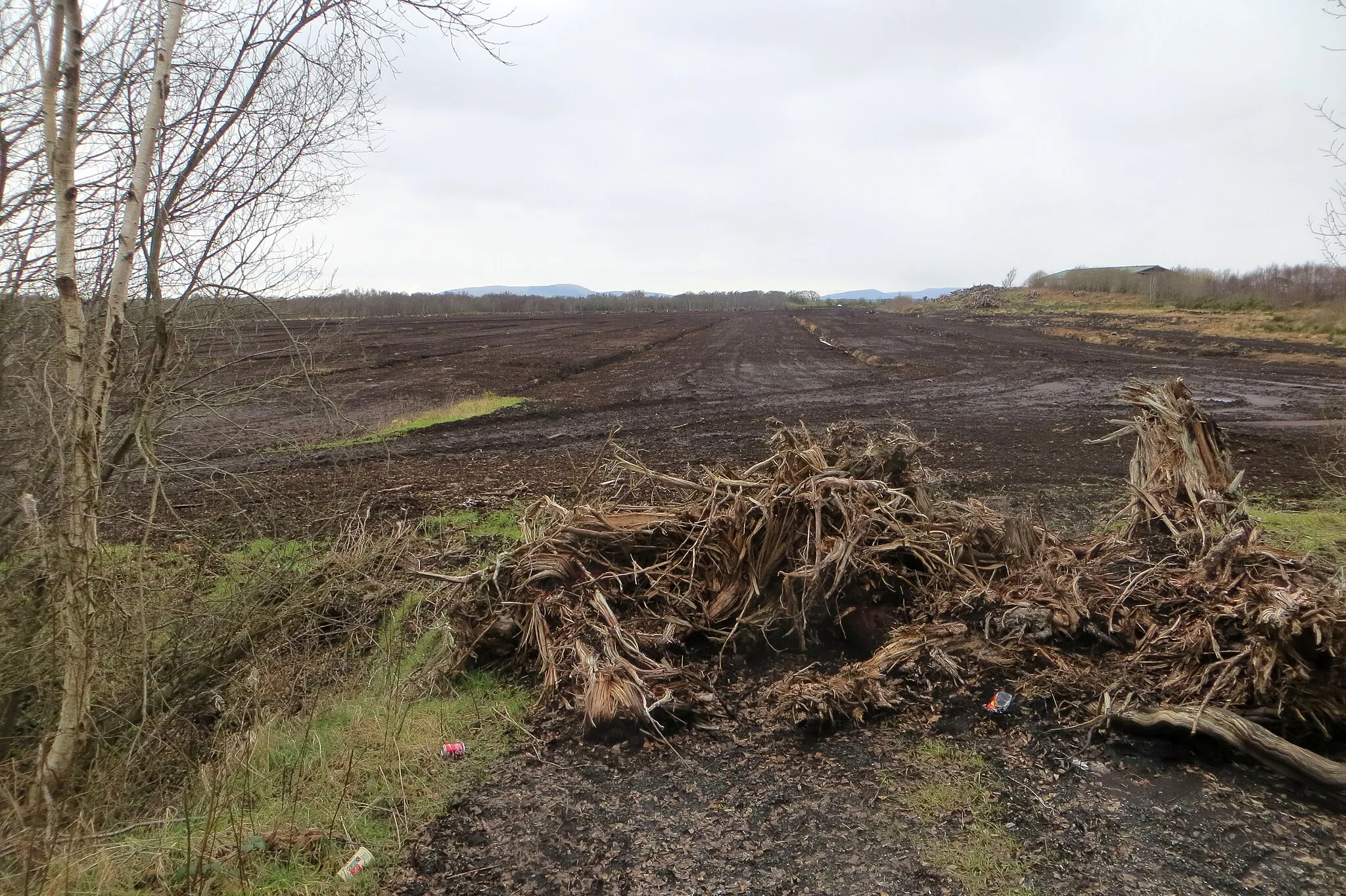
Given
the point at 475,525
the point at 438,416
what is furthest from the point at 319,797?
the point at 438,416

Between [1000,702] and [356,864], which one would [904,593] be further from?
[356,864]

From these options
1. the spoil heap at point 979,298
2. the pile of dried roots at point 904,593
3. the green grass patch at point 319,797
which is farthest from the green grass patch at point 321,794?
the spoil heap at point 979,298

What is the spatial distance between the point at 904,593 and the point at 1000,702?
1.02 meters

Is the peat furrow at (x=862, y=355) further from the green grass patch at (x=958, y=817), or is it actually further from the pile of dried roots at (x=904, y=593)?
the green grass patch at (x=958, y=817)

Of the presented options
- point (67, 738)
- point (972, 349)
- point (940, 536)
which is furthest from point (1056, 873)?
point (972, 349)

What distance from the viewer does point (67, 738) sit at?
11.4 feet

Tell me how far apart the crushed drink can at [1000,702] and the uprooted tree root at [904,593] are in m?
0.09

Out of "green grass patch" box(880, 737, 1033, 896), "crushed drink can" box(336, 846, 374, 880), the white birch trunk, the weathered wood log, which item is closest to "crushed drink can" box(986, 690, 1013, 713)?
"green grass patch" box(880, 737, 1033, 896)

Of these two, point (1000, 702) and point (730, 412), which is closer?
point (1000, 702)

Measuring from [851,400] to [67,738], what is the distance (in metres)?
15.9

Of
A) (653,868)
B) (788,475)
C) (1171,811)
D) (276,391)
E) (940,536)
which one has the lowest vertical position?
(653,868)

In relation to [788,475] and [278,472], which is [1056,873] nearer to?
[788,475]

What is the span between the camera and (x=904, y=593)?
4.89m

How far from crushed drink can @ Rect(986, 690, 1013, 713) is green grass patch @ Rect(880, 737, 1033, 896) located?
345mm
